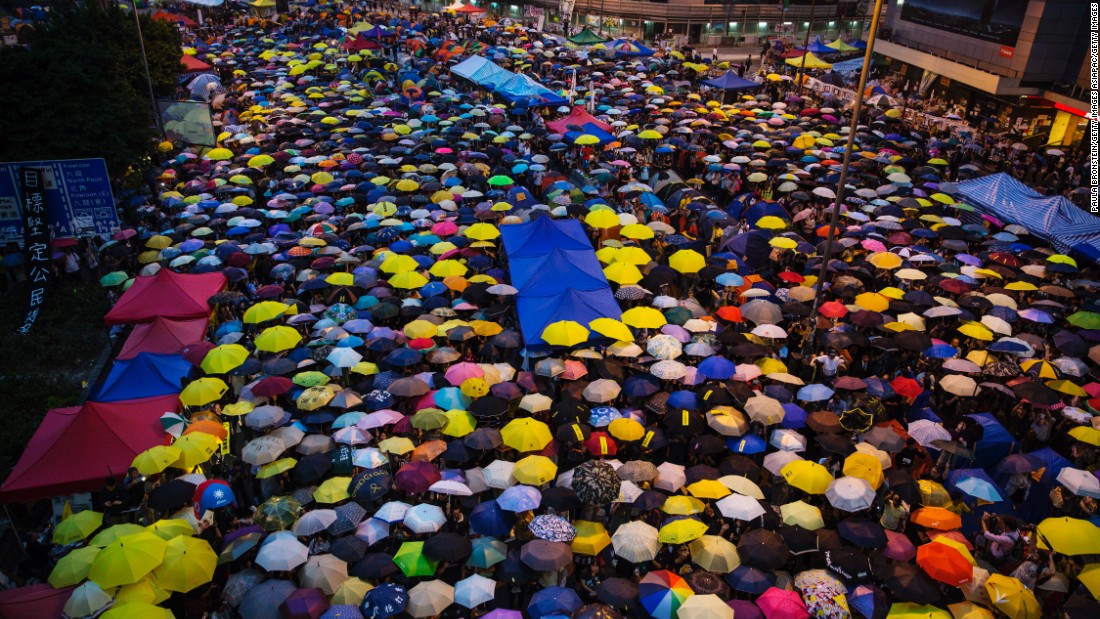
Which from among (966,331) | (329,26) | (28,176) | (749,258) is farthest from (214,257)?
(329,26)

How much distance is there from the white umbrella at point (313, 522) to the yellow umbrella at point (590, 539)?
3.28 meters

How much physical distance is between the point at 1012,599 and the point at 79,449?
13002mm

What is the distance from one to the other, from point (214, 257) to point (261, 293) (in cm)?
253

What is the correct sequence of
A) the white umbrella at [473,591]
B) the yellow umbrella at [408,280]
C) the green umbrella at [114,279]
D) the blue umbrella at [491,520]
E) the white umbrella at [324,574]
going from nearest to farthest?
the white umbrella at [473,591] < the white umbrella at [324,574] < the blue umbrella at [491,520] < the yellow umbrella at [408,280] < the green umbrella at [114,279]

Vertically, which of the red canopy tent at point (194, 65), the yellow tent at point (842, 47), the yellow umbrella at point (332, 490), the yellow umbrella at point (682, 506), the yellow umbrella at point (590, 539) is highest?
the yellow tent at point (842, 47)

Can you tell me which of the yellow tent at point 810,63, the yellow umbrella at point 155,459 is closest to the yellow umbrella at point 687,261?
the yellow umbrella at point 155,459

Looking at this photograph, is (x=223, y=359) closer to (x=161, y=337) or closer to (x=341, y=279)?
(x=161, y=337)

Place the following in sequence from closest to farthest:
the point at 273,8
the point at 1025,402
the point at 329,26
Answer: the point at 1025,402 → the point at 329,26 → the point at 273,8

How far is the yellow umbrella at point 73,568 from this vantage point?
938 cm

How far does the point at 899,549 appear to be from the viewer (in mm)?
10164

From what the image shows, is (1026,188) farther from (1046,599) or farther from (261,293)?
(261,293)

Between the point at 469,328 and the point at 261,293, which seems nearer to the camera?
the point at 469,328

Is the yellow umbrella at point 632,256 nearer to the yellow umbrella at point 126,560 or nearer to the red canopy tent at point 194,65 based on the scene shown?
the yellow umbrella at point 126,560

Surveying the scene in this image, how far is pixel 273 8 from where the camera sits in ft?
190
